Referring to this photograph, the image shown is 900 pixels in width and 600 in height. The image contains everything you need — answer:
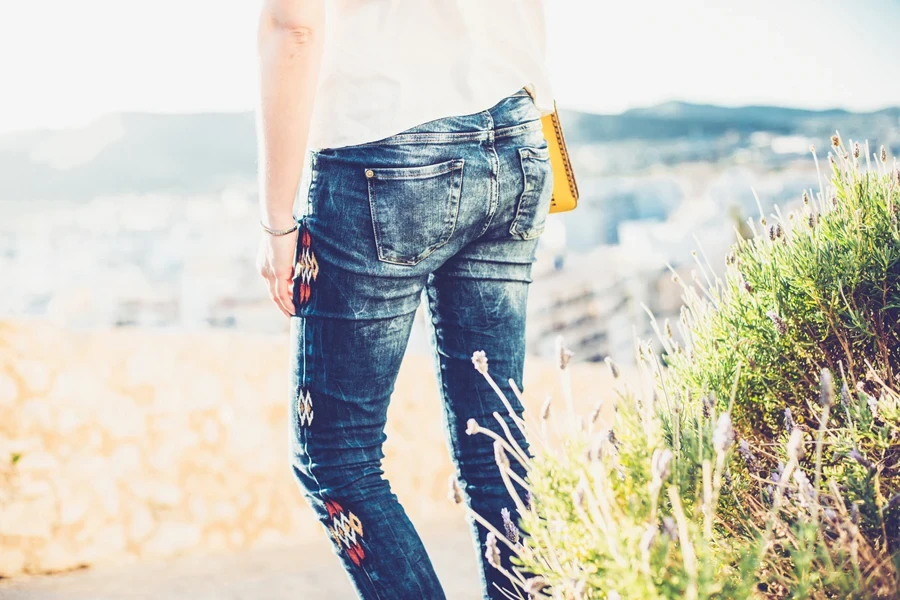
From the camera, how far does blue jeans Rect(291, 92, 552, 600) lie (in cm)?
90

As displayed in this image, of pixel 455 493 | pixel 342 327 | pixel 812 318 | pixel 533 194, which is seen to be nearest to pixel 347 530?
pixel 455 493

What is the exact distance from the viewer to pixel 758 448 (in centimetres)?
120

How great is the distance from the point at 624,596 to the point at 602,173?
25.7 feet

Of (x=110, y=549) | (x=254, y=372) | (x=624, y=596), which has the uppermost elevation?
(x=624, y=596)

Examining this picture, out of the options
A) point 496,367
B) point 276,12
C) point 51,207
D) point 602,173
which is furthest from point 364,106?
point 602,173

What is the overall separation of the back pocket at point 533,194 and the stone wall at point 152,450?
240cm

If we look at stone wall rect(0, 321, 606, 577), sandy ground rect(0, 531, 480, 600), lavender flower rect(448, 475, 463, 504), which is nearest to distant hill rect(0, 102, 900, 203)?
stone wall rect(0, 321, 606, 577)

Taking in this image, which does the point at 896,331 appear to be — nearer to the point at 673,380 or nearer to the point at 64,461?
the point at 673,380

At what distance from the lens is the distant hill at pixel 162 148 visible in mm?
6449

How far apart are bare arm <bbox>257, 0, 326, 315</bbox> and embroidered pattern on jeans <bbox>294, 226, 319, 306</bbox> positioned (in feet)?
0.07

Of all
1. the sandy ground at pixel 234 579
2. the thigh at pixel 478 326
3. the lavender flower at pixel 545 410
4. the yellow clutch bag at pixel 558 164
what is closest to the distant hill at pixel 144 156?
the sandy ground at pixel 234 579

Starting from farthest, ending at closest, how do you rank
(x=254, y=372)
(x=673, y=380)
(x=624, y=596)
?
(x=254, y=372)
(x=673, y=380)
(x=624, y=596)

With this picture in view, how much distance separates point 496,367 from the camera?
1.12 m

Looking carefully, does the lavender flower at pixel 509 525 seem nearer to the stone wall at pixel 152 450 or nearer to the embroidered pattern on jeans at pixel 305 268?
the embroidered pattern on jeans at pixel 305 268
